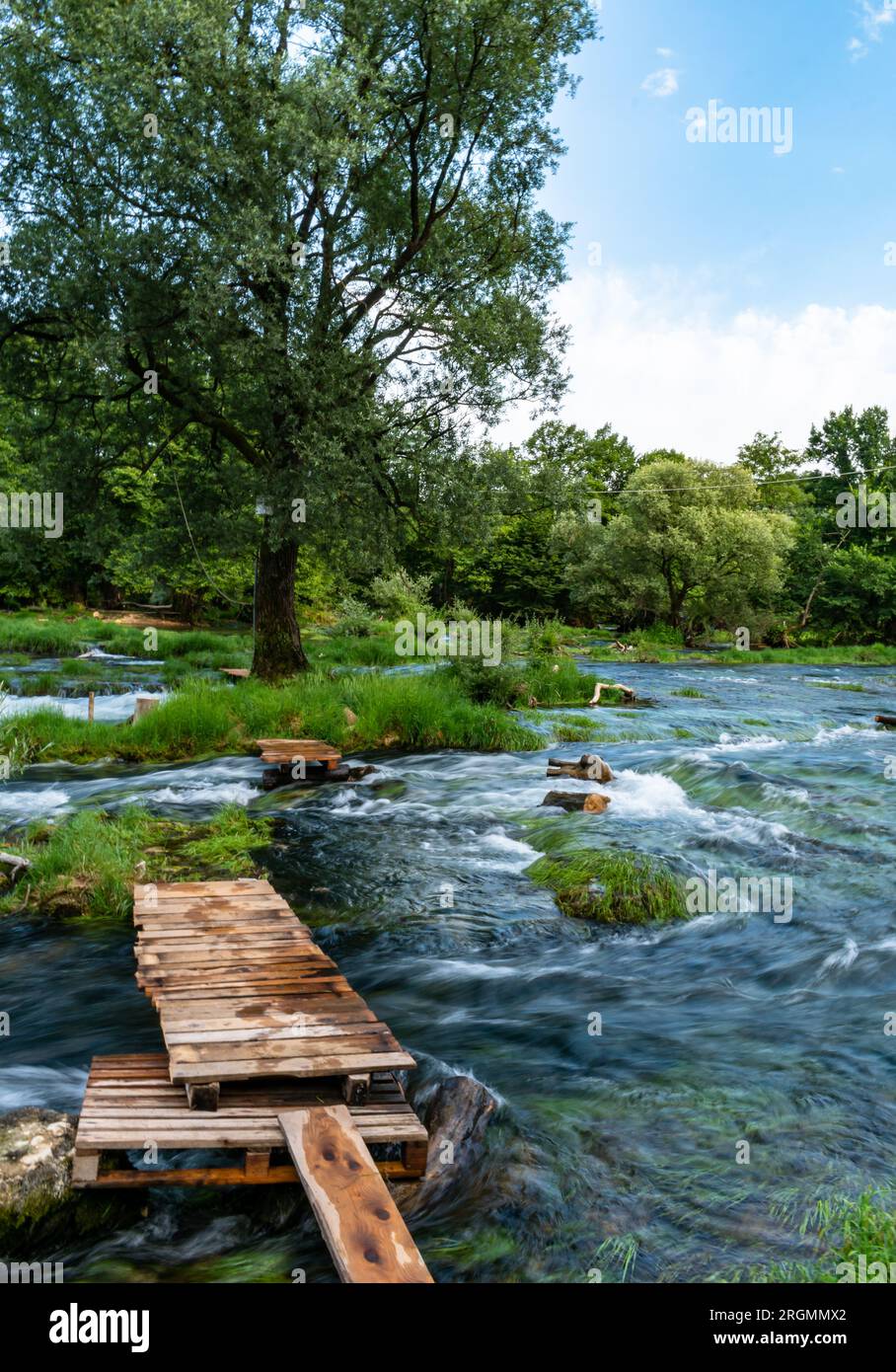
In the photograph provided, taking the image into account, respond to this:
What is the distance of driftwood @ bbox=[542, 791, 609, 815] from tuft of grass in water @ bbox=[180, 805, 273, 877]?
3450mm

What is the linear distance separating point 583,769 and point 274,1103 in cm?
925

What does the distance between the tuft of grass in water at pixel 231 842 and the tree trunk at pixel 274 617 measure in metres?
7.75

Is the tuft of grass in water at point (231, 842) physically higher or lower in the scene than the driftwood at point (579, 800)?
lower

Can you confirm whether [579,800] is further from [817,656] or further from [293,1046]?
[817,656]

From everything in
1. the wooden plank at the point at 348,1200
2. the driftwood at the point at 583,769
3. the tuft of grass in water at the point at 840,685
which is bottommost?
the wooden plank at the point at 348,1200

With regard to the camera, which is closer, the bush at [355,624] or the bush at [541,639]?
the bush at [541,639]

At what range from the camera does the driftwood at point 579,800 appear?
468 inches

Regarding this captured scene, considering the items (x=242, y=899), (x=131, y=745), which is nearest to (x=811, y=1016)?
(x=242, y=899)

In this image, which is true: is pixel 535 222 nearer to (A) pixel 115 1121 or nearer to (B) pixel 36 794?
(B) pixel 36 794

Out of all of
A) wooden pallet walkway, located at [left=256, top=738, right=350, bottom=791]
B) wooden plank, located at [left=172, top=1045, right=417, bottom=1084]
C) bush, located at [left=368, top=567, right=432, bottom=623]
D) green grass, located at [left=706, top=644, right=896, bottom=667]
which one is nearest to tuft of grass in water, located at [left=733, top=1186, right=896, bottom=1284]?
wooden plank, located at [left=172, top=1045, right=417, bottom=1084]

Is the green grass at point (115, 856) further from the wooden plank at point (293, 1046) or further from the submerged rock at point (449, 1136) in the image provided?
the submerged rock at point (449, 1136)

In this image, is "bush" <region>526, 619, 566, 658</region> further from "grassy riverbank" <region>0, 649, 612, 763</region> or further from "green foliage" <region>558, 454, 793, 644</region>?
"green foliage" <region>558, 454, 793, 644</region>

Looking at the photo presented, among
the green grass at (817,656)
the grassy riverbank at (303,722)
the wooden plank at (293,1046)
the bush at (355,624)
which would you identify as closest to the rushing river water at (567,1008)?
the wooden plank at (293,1046)

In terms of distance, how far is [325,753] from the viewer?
47.1 feet
